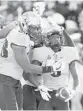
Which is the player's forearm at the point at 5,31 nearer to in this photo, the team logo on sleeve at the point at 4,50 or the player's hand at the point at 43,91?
the team logo on sleeve at the point at 4,50

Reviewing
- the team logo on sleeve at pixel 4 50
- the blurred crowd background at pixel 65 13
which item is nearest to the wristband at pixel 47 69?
the team logo on sleeve at pixel 4 50

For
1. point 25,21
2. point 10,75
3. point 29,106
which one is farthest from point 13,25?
point 29,106

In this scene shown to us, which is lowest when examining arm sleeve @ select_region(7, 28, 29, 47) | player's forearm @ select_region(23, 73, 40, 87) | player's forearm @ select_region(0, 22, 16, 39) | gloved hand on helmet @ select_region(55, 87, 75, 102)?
gloved hand on helmet @ select_region(55, 87, 75, 102)

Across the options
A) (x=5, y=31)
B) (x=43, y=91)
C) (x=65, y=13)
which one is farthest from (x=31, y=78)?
(x=65, y=13)

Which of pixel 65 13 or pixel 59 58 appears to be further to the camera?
pixel 65 13

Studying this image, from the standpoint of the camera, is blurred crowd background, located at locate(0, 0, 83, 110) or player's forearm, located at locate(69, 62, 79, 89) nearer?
player's forearm, located at locate(69, 62, 79, 89)

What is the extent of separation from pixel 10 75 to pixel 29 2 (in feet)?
1.35

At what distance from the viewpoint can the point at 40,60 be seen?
3.40ft

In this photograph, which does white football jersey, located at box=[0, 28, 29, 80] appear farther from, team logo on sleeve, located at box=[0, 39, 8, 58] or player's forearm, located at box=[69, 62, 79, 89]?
player's forearm, located at box=[69, 62, 79, 89]

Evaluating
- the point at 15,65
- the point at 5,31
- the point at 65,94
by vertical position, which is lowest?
the point at 65,94

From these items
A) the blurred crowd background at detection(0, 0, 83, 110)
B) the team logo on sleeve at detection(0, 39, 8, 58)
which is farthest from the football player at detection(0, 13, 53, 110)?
the blurred crowd background at detection(0, 0, 83, 110)

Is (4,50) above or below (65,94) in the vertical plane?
above

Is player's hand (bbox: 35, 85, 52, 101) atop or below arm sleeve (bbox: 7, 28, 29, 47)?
below

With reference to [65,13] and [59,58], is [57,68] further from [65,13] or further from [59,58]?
[65,13]
